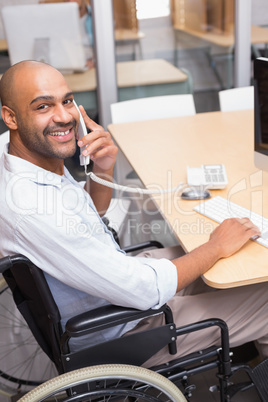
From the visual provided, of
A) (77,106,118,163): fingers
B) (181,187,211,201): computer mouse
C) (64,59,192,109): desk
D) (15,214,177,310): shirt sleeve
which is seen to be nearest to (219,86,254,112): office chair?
(64,59,192,109): desk

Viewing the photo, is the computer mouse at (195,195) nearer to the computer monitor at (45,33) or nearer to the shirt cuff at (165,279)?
the shirt cuff at (165,279)

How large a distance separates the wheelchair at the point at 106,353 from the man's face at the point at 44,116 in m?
0.33

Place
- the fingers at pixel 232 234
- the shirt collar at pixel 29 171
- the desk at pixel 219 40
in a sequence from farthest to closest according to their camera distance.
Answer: the desk at pixel 219 40, the fingers at pixel 232 234, the shirt collar at pixel 29 171

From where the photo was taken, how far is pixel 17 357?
2066mm

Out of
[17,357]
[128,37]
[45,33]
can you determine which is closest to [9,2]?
[45,33]

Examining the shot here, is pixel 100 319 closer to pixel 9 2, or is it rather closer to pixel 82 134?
pixel 82 134

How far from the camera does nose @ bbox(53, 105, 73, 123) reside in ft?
4.55

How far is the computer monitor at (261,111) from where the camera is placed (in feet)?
5.69

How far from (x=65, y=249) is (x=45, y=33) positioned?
8.60 ft

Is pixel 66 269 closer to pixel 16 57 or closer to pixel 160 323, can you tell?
pixel 160 323

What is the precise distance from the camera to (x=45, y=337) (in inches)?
56.5

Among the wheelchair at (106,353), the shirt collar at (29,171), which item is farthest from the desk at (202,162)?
the shirt collar at (29,171)

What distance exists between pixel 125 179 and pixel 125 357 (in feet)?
5.03

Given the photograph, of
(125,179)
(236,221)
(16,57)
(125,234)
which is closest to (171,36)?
(16,57)
